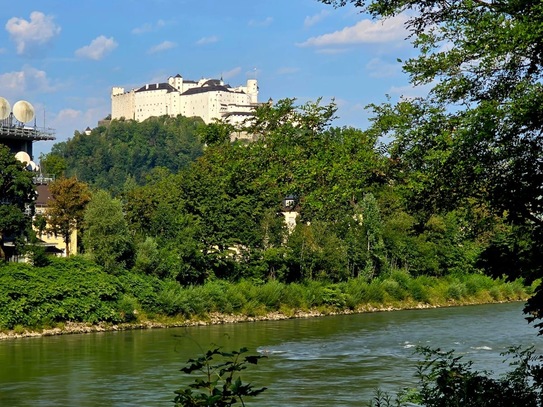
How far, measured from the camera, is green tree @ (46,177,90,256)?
59500 millimetres

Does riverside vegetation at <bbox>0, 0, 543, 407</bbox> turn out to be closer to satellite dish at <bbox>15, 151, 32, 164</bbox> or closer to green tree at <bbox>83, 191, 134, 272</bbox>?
green tree at <bbox>83, 191, 134, 272</bbox>

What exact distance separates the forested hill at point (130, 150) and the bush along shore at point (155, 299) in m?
110

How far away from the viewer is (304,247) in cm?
5697

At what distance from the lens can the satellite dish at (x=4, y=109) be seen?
58.2m

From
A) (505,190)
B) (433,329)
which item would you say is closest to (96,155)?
(433,329)

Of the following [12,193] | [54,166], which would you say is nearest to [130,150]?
[54,166]

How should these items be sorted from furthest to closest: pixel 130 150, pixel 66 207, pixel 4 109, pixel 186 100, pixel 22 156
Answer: pixel 186 100, pixel 130 150, pixel 66 207, pixel 22 156, pixel 4 109

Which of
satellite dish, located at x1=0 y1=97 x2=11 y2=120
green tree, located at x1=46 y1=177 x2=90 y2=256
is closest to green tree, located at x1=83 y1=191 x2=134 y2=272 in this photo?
green tree, located at x1=46 y1=177 x2=90 y2=256

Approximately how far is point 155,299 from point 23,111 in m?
19.8

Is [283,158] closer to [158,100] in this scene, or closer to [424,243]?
[424,243]

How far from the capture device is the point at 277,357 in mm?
31484

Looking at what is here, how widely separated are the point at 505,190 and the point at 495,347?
2263 centimetres

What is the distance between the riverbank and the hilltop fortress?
125015 mm

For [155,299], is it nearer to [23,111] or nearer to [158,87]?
[23,111]
